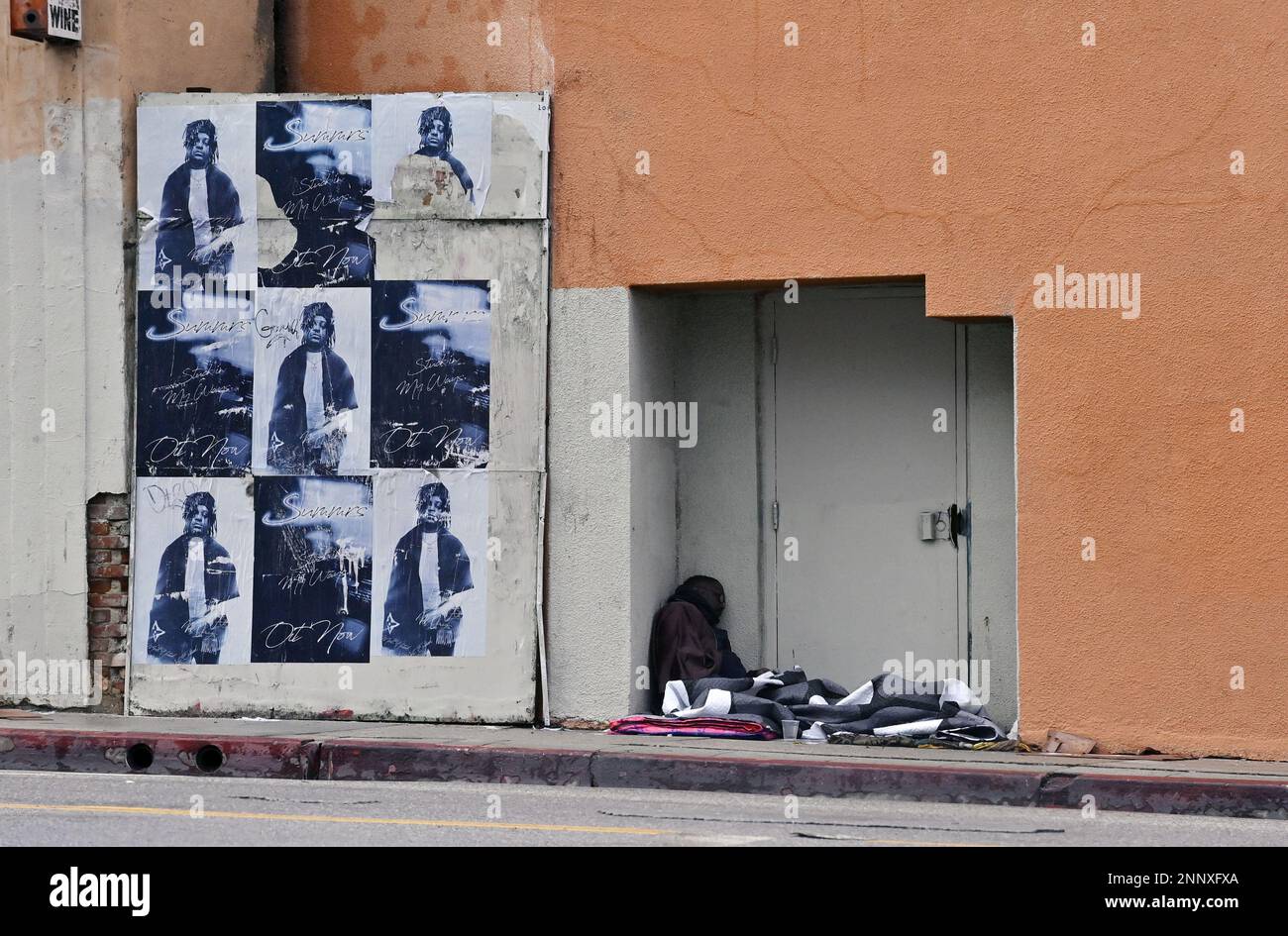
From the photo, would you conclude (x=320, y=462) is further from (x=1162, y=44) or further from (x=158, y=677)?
(x=1162, y=44)

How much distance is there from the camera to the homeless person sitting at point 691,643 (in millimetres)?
12688

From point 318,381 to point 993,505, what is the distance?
4.27 metres

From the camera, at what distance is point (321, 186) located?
41.2 ft

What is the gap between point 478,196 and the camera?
1245 centimetres

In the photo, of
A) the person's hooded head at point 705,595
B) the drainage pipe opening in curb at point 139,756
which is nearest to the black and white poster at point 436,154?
the person's hooded head at point 705,595

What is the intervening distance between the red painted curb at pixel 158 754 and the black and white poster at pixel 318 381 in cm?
191

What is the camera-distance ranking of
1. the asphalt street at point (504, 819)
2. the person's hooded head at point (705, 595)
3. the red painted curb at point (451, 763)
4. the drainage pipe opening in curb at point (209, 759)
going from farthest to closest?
1. the person's hooded head at point (705, 595)
2. the drainage pipe opening in curb at point (209, 759)
3. the red painted curb at point (451, 763)
4. the asphalt street at point (504, 819)

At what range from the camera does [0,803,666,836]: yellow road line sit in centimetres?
905

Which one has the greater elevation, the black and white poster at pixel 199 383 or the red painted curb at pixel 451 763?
the black and white poster at pixel 199 383

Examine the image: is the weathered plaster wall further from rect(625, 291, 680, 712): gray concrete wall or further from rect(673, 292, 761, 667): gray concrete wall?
rect(673, 292, 761, 667): gray concrete wall
